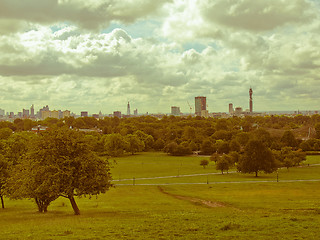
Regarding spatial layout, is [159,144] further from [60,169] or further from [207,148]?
[60,169]

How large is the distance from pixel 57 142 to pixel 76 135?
80.2 inches

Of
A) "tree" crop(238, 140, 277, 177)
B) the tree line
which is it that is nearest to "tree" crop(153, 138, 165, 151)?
"tree" crop(238, 140, 277, 177)

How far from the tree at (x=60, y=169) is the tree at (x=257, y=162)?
5501 cm

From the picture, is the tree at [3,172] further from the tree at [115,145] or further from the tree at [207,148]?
the tree at [207,148]

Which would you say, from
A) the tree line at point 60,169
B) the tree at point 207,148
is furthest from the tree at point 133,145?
the tree line at point 60,169

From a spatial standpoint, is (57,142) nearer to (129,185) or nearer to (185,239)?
(185,239)

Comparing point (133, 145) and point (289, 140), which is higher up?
point (289, 140)

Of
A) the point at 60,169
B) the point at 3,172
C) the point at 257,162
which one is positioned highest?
the point at 60,169

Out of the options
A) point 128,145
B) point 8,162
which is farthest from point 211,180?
point 128,145

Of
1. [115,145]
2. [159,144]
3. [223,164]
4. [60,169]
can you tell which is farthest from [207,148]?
[60,169]

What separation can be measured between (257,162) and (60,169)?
59.8 metres

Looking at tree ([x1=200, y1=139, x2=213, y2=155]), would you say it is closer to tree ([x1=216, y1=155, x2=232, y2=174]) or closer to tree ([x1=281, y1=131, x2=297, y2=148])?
tree ([x1=281, y1=131, x2=297, y2=148])

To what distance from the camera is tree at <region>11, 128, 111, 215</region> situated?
97.3 feet

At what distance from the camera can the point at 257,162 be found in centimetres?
8000
